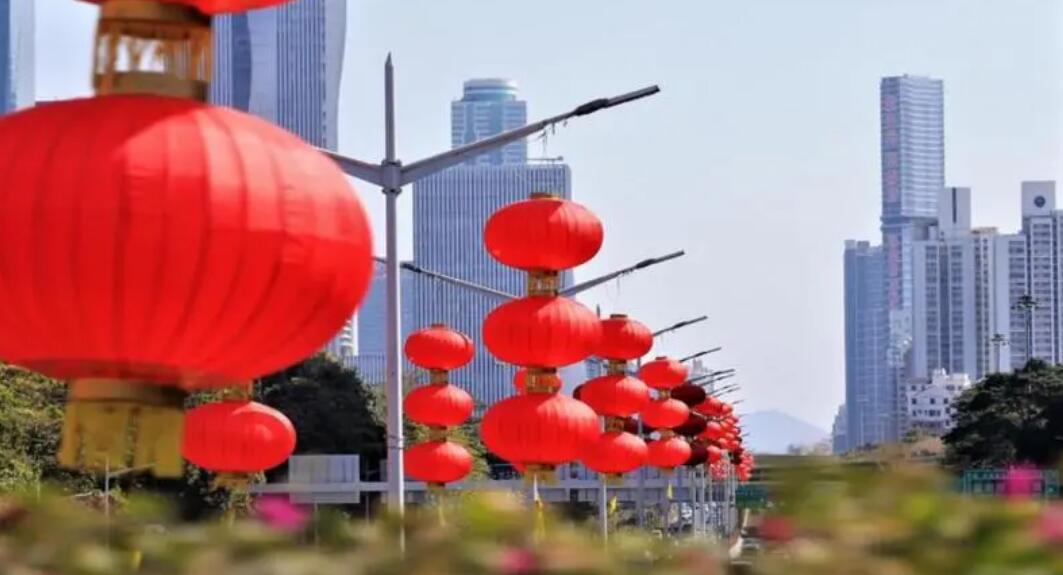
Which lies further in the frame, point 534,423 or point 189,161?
point 534,423

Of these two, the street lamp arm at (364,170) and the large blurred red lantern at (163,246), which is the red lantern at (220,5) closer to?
the large blurred red lantern at (163,246)

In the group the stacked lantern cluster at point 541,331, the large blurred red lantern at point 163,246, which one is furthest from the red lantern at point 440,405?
the large blurred red lantern at point 163,246

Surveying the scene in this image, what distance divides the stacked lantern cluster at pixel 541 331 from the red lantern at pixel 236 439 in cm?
268

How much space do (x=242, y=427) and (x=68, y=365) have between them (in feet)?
31.1

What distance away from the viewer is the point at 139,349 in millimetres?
7617

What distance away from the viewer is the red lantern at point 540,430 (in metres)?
19.8

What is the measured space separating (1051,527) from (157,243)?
3591 mm

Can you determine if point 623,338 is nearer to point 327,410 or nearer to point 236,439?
point 236,439

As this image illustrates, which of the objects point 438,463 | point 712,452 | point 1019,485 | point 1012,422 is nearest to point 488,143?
point 438,463

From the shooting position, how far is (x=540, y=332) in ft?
63.4

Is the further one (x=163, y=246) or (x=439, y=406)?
(x=439, y=406)

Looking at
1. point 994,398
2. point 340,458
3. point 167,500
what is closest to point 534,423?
point 167,500

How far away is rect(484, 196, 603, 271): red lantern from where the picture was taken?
18859 mm

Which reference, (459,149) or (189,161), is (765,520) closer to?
(189,161)
